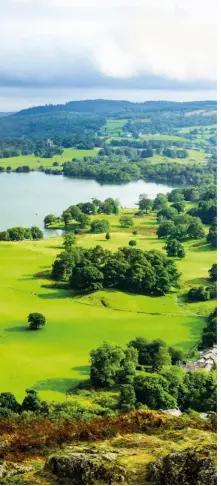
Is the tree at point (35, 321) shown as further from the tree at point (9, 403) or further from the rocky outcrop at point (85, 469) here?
the rocky outcrop at point (85, 469)

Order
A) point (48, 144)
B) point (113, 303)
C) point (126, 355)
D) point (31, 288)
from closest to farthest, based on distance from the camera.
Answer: point (126, 355) → point (113, 303) → point (31, 288) → point (48, 144)

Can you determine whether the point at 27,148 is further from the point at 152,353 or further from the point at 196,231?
the point at 152,353

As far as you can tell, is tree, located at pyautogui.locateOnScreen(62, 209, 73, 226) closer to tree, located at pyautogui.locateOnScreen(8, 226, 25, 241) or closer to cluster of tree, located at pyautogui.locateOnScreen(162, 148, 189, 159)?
tree, located at pyautogui.locateOnScreen(8, 226, 25, 241)

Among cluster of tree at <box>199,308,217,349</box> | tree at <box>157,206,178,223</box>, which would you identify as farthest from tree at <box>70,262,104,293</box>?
tree at <box>157,206,178,223</box>

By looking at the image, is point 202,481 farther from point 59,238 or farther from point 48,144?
point 48,144

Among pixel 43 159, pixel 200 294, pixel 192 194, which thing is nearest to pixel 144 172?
pixel 43 159

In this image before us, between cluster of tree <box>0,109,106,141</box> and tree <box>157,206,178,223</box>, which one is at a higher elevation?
cluster of tree <box>0,109,106,141</box>

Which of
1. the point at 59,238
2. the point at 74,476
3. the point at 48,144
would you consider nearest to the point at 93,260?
the point at 59,238
